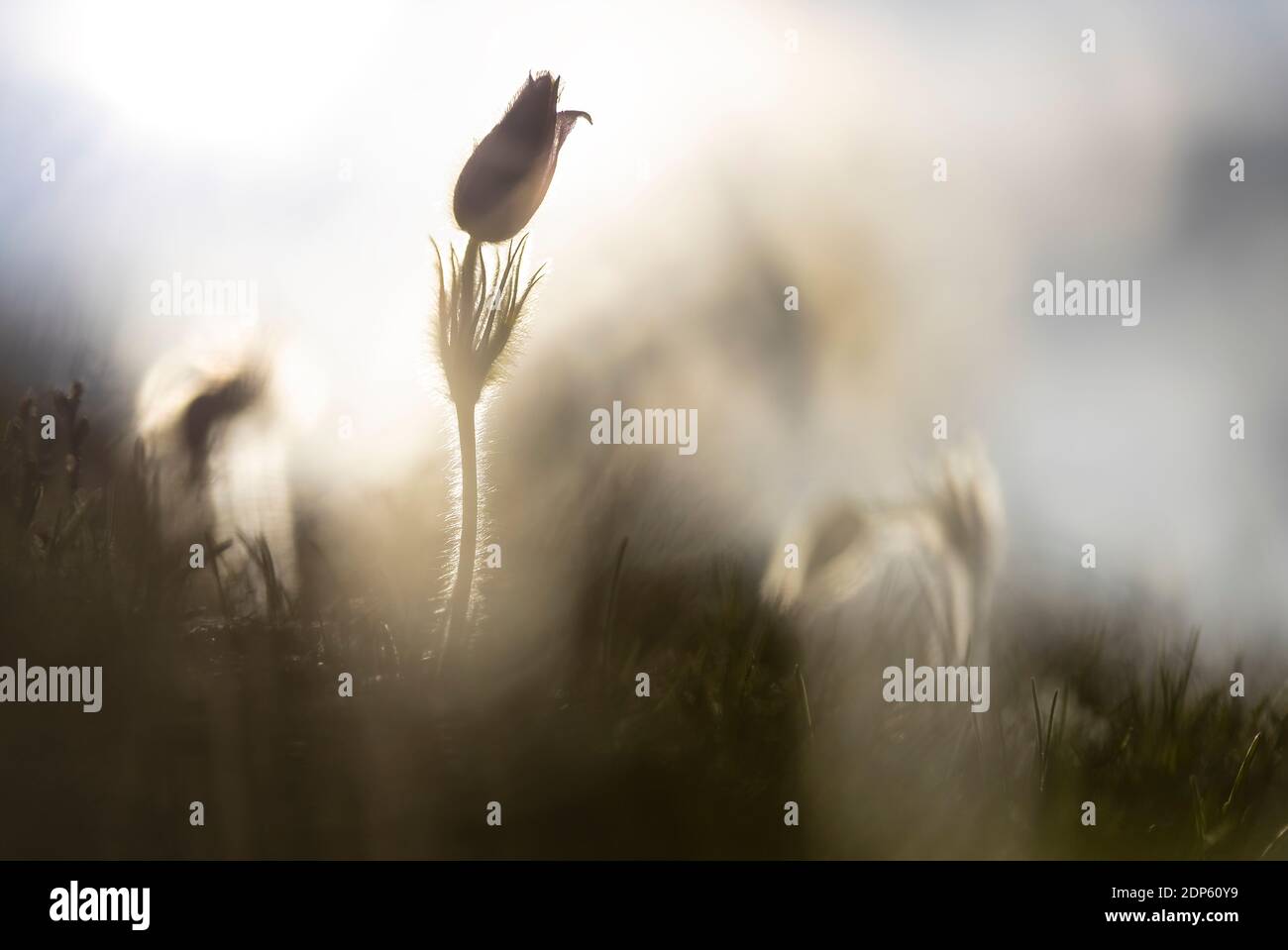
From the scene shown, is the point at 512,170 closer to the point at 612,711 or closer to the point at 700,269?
the point at 700,269

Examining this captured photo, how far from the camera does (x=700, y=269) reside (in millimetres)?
1544

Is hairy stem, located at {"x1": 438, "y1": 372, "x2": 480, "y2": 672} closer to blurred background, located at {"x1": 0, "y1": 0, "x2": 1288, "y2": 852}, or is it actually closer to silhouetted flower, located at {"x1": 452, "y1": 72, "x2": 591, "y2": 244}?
blurred background, located at {"x1": 0, "y1": 0, "x2": 1288, "y2": 852}

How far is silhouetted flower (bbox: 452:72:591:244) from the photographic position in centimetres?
150

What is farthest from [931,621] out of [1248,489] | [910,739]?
[1248,489]

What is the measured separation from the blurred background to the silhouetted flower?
0.03 m

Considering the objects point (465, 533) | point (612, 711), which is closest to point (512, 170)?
point (465, 533)

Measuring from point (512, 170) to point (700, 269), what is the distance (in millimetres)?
342

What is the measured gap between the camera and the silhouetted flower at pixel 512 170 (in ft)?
4.94

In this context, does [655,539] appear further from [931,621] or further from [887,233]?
[887,233]

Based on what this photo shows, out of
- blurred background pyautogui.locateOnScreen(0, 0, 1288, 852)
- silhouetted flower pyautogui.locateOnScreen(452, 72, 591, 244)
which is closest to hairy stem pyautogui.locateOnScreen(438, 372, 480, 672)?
blurred background pyautogui.locateOnScreen(0, 0, 1288, 852)

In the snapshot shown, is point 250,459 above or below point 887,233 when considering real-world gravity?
below

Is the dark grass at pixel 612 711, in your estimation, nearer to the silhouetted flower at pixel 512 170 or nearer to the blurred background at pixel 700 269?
the blurred background at pixel 700 269

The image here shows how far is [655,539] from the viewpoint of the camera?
153 centimetres
